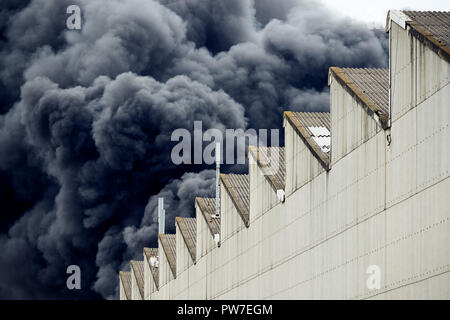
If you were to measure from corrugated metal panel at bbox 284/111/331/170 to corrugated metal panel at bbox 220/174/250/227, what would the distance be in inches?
376

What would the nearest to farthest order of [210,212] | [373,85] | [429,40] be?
[429,40] → [373,85] → [210,212]

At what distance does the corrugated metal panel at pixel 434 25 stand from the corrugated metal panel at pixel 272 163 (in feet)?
50.0

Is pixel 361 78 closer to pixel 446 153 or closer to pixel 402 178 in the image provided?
pixel 402 178

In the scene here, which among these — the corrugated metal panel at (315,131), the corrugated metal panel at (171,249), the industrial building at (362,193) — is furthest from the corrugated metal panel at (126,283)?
the corrugated metal panel at (315,131)

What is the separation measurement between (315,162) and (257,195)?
32.7 feet

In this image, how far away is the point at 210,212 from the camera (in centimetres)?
6606

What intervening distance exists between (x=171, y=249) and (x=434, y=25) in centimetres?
4764

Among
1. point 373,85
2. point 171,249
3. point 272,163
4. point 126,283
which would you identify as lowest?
point 373,85

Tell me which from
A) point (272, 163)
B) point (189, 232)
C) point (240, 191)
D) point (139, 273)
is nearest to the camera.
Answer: point (272, 163)

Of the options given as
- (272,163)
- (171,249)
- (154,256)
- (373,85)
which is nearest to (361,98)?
(373,85)

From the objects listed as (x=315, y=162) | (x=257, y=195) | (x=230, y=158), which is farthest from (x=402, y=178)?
(x=230, y=158)

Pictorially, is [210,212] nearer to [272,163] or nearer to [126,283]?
[272,163]

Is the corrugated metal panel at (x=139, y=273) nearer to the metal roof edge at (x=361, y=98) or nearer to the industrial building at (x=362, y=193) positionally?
the industrial building at (x=362, y=193)
